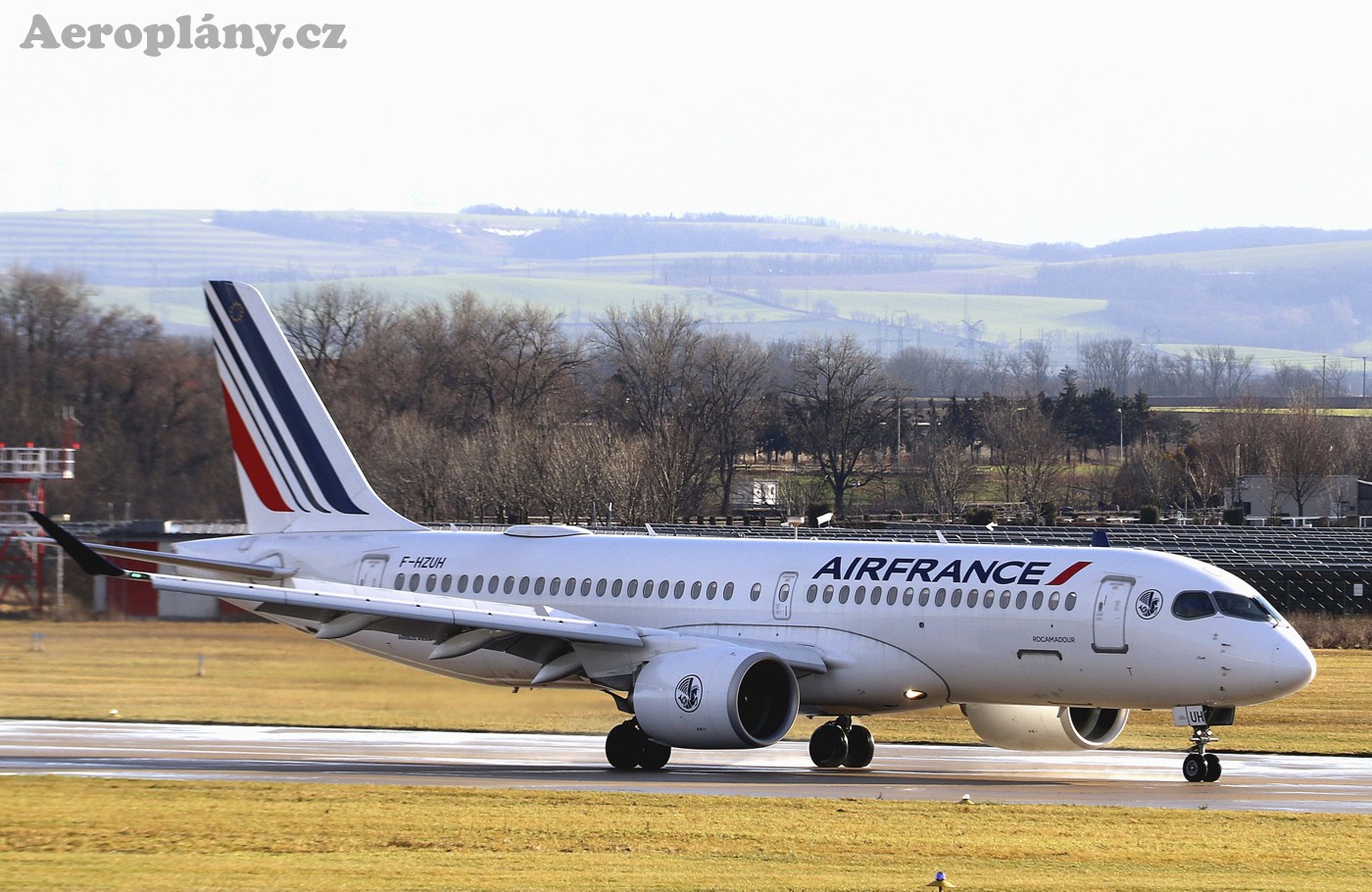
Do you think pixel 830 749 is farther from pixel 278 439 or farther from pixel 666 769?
pixel 278 439

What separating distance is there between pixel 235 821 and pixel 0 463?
169 ft

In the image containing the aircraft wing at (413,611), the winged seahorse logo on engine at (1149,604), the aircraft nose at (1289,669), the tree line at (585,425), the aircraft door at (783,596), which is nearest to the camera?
the aircraft nose at (1289,669)

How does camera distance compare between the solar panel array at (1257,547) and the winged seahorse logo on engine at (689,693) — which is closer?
the winged seahorse logo on engine at (689,693)

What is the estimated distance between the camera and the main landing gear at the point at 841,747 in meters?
32.1

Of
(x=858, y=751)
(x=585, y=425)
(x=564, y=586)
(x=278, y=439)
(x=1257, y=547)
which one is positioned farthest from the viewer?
(x=585, y=425)

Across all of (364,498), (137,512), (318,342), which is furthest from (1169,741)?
(318,342)

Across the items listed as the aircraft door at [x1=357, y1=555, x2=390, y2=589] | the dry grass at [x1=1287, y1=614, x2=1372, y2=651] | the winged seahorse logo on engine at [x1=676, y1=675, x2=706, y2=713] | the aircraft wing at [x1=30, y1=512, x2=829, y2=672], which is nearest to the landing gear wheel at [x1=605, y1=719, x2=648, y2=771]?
the winged seahorse logo on engine at [x1=676, y1=675, x2=706, y2=713]

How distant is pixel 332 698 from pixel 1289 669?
18.0m

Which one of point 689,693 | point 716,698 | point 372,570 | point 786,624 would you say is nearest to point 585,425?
point 372,570

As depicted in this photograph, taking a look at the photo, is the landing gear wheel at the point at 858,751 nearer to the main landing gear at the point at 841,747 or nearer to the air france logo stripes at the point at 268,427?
the main landing gear at the point at 841,747

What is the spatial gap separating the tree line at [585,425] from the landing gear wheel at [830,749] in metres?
52.5

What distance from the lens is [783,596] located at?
1255 inches

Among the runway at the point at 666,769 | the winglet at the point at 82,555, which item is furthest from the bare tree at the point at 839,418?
the winglet at the point at 82,555

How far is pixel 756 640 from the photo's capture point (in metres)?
31.9
